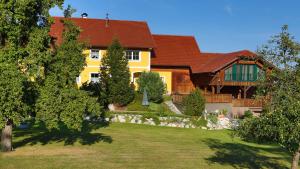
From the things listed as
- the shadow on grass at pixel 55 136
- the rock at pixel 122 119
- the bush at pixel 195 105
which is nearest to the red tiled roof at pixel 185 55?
the bush at pixel 195 105

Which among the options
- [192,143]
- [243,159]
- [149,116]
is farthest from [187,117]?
[243,159]

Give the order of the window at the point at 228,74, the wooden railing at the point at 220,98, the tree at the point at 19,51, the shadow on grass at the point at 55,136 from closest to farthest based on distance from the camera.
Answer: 1. the tree at the point at 19,51
2. the shadow on grass at the point at 55,136
3. the wooden railing at the point at 220,98
4. the window at the point at 228,74

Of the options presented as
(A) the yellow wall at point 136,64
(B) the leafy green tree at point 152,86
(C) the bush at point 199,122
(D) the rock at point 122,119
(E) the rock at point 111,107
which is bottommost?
(C) the bush at point 199,122

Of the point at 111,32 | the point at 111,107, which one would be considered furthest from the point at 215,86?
the point at 111,107

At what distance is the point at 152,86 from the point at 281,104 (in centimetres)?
2608

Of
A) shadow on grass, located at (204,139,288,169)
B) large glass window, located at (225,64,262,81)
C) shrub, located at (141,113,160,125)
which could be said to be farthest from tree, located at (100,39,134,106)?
large glass window, located at (225,64,262,81)

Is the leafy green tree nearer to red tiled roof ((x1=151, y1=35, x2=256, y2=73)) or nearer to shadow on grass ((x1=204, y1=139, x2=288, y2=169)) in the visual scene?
red tiled roof ((x1=151, y1=35, x2=256, y2=73))

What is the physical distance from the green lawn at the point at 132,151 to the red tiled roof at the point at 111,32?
709 inches

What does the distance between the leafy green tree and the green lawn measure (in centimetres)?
1019

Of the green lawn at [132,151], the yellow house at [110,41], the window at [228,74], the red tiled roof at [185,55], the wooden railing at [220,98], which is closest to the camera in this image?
the green lawn at [132,151]

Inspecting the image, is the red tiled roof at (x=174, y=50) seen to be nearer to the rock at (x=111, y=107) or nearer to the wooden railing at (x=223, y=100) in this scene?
the wooden railing at (x=223, y=100)

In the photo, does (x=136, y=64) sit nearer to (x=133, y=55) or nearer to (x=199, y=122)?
(x=133, y=55)

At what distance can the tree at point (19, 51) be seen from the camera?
15789 mm

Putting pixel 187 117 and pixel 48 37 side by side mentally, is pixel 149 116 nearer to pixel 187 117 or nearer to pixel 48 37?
pixel 187 117
